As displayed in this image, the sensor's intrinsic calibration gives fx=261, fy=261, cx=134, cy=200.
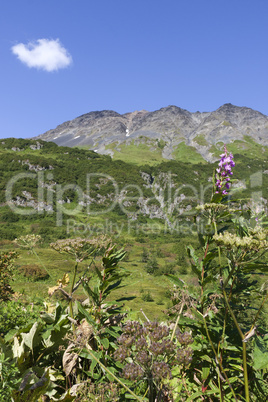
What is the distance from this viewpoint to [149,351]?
2027mm

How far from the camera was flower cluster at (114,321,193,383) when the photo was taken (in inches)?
74.3

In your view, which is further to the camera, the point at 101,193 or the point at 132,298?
the point at 101,193

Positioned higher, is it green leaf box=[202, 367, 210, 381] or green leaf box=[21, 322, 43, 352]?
green leaf box=[21, 322, 43, 352]

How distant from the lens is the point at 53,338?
2.93 metres

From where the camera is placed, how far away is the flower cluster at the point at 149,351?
1.89 metres

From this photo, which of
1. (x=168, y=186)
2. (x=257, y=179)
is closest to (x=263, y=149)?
(x=257, y=179)

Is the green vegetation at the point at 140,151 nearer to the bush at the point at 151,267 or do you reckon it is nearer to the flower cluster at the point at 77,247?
the bush at the point at 151,267

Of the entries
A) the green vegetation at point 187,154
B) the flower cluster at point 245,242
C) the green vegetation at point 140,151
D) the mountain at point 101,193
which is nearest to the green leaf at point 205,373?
the flower cluster at point 245,242

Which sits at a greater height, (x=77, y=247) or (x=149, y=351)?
(x=77, y=247)

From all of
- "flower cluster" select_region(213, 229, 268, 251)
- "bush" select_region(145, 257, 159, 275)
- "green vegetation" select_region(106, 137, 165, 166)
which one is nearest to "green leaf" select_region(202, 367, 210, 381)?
"flower cluster" select_region(213, 229, 268, 251)

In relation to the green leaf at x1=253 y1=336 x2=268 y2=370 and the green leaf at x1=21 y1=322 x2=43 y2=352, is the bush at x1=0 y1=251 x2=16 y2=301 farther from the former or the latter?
the green leaf at x1=253 y1=336 x2=268 y2=370

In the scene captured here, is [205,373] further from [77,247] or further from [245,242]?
[77,247]

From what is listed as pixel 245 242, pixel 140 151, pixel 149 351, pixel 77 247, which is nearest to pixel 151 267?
pixel 77 247

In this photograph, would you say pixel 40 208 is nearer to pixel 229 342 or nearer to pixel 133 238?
pixel 133 238
